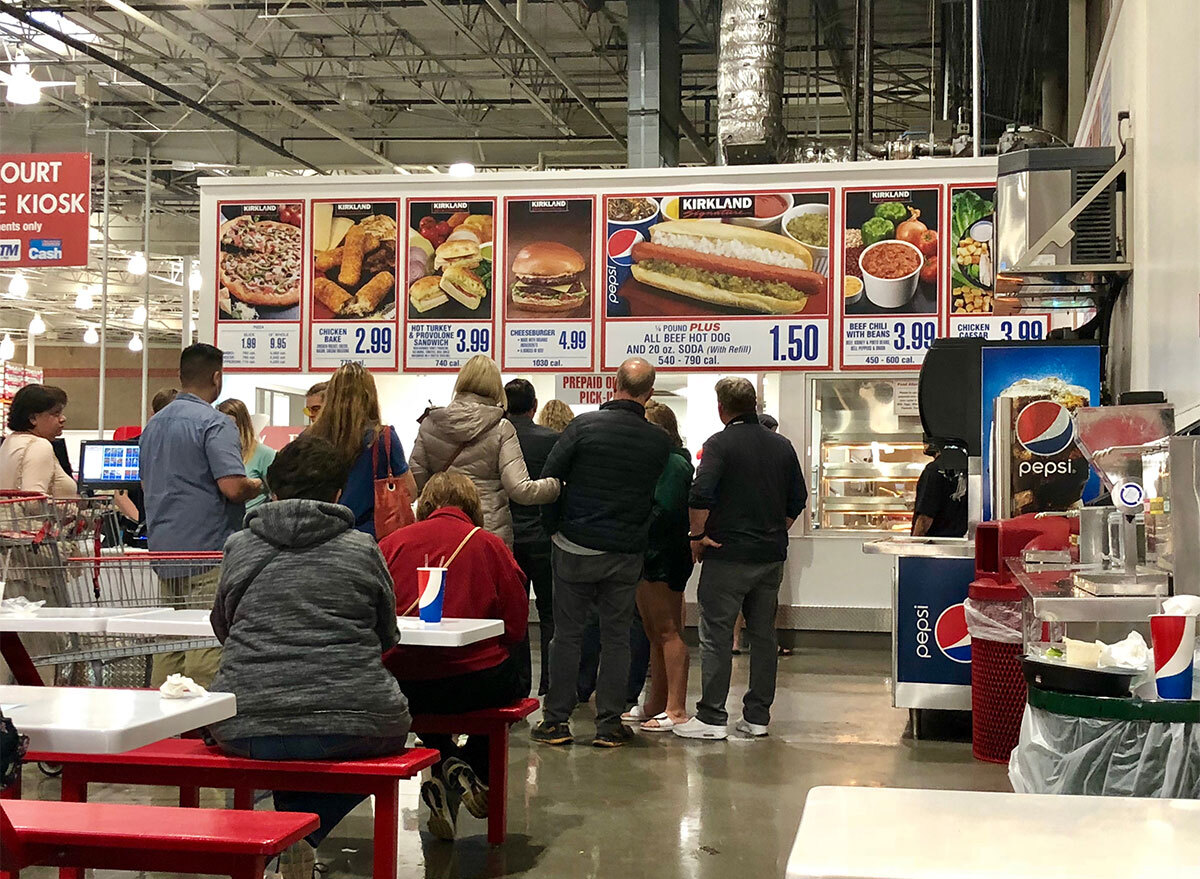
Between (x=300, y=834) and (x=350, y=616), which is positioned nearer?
(x=300, y=834)

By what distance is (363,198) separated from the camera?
8.62 m

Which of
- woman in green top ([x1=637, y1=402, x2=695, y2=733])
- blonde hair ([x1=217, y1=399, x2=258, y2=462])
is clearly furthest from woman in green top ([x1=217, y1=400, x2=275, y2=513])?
woman in green top ([x1=637, y1=402, x2=695, y2=733])

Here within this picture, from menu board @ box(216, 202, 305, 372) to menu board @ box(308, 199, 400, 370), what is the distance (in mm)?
138

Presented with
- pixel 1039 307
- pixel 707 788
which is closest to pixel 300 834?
pixel 707 788

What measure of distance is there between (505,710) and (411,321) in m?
4.75

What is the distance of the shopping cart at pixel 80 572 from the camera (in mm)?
3848

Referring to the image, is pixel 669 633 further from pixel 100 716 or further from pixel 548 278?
pixel 100 716

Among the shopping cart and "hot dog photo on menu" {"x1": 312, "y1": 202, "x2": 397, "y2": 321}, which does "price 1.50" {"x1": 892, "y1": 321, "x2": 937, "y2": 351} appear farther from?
the shopping cart

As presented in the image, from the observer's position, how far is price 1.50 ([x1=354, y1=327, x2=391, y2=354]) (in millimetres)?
8578

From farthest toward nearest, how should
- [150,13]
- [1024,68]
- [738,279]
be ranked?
1. [150,13]
2. [1024,68]
3. [738,279]

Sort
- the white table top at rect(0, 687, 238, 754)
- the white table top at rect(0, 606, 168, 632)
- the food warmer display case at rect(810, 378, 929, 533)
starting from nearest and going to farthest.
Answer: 1. the white table top at rect(0, 687, 238, 754)
2. the white table top at rect(0, 606, 168, 632)
3. the food warmer display case at rect(810, 378, 929, 533)

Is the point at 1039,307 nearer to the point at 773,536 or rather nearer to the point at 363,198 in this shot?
the point at 773,536

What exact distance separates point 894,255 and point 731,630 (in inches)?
119

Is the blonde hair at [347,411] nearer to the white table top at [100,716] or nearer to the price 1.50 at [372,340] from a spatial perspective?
the white table top at [100,716]
